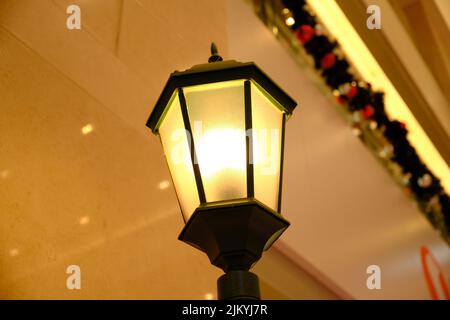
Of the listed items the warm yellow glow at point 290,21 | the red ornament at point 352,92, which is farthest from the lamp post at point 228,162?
the red ornament at point 352,92

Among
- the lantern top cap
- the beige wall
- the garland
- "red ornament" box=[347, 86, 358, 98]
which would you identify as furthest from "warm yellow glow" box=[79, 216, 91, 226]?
"red ornament" box=[347, 86, 358, 98]

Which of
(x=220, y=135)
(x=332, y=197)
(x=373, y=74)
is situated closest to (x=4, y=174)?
(x=220, y=135)

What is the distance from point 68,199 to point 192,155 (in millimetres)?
741

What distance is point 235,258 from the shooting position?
154 centimetres

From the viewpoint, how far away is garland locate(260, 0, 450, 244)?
16.5ft

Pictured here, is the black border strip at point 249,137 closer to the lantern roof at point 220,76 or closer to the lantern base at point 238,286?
the lantern roof at point 220,76

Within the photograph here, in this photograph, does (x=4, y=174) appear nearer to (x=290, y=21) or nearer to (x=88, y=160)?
(x=88, y=160)

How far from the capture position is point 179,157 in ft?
5.40

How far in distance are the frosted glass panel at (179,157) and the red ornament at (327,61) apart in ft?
12.0

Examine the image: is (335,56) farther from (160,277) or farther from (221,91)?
(221,91)

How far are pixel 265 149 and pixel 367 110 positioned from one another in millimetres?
4128

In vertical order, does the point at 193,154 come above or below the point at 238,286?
above

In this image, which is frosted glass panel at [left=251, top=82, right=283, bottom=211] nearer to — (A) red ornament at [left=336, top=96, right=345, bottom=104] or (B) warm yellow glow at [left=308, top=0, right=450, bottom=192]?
(A) red ornament at [left=336, top=96, right=345, bottom=104]

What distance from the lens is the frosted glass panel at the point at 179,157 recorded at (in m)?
1.59
